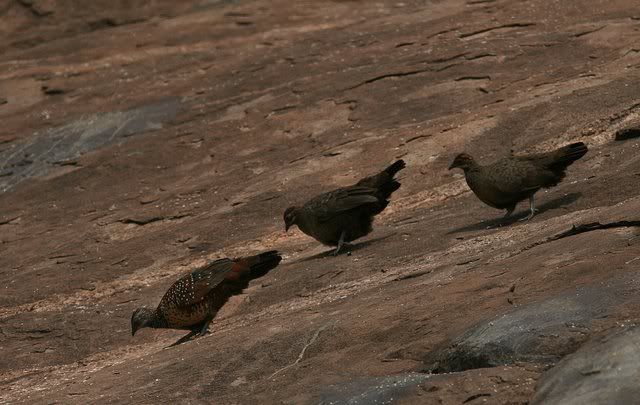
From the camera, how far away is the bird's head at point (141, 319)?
35.0 feet

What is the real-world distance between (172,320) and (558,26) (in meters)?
8.29

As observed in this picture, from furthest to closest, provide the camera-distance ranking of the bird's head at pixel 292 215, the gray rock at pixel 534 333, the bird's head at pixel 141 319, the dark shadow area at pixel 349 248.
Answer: the bird's head at pixel 292 215 < the dark shadow area at pixel 349 248 < the bird's head at pixel 141 319 < the gray rock at pixel 534 333

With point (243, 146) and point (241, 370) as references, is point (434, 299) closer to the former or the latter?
point (241, 370)

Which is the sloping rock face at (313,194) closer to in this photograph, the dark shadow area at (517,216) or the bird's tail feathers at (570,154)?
the dark shadow area at (517,216)

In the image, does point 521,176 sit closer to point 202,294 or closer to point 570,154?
point 570,154

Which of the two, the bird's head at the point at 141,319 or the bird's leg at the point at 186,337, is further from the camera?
the bird's head at the point at 141,319

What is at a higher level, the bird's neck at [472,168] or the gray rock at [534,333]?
the gray rock at [534,333]

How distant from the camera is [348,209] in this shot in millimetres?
11484

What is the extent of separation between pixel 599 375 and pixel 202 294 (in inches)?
198

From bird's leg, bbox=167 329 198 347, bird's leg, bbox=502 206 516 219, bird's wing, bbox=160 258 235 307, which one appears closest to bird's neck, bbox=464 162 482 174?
bird's leg, bbox=502 206 516 219

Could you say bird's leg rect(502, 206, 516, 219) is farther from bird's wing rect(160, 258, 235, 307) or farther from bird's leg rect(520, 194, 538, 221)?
bird's wing rect(160, 258, 235, 307)

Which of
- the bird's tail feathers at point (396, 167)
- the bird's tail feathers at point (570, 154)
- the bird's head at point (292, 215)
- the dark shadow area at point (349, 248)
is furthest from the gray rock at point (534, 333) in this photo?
the bird's head at point (292, 215)

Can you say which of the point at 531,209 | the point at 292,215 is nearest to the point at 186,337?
the point at 292,215

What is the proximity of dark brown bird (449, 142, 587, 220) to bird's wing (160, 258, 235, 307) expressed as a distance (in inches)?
89.9
